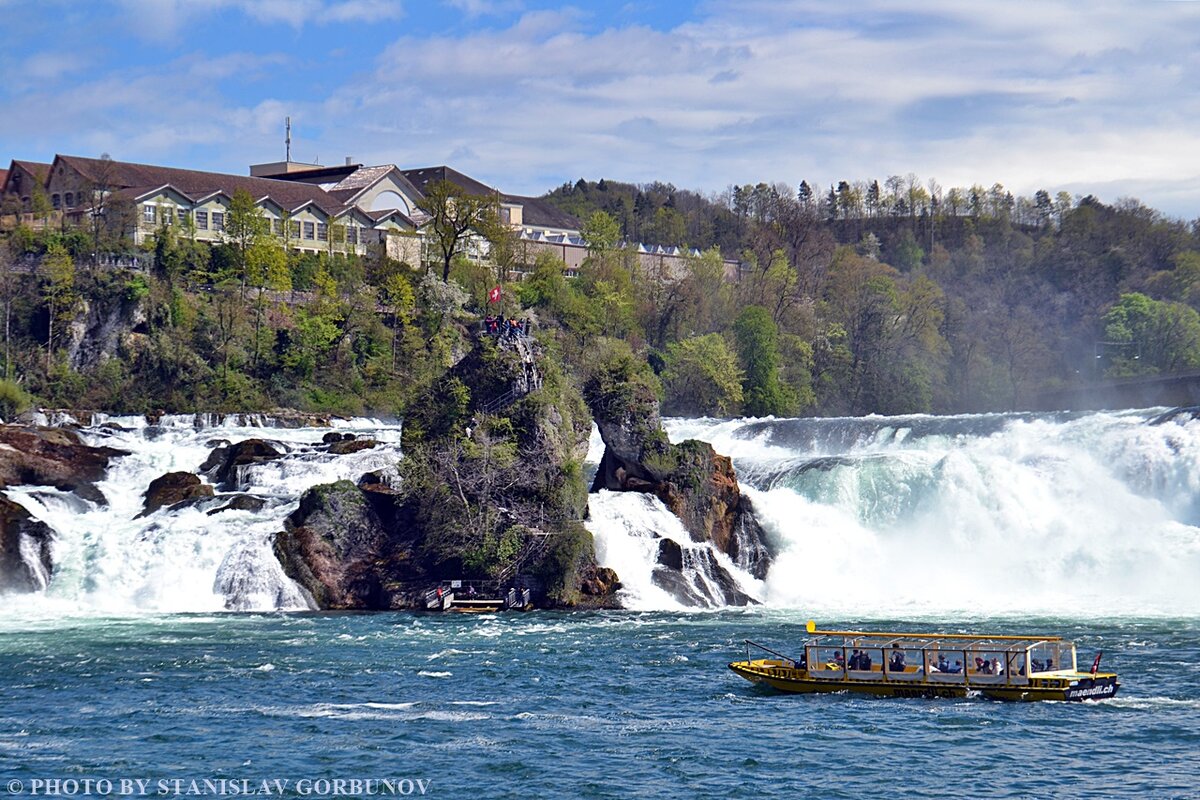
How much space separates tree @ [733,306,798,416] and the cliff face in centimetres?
4756

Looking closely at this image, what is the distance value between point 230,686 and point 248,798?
10802 millimetres

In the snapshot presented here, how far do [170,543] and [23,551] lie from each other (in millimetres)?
5295

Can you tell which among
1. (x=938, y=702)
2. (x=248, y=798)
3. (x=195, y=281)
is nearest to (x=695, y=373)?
(x=195, y=281)

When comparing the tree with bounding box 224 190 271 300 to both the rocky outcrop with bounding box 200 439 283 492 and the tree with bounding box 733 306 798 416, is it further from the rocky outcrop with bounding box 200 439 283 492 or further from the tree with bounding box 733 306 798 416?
the rocky outcrop with bounding box 200 439 283 492

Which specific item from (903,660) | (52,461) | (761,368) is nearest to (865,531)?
(903,660)

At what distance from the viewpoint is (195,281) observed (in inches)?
4299

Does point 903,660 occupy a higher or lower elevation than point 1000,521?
lower

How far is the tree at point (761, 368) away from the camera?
113 meters

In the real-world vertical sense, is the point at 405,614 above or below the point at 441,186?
below

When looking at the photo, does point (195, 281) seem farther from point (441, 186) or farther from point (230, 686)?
point (230, 686)

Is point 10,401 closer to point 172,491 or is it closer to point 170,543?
point 172,491

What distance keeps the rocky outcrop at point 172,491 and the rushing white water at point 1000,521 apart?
23.0 meters

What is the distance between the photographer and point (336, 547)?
61.7 meters

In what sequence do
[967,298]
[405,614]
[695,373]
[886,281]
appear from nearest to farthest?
[405,614] < [695,373] < [886,281] < [967,298]
